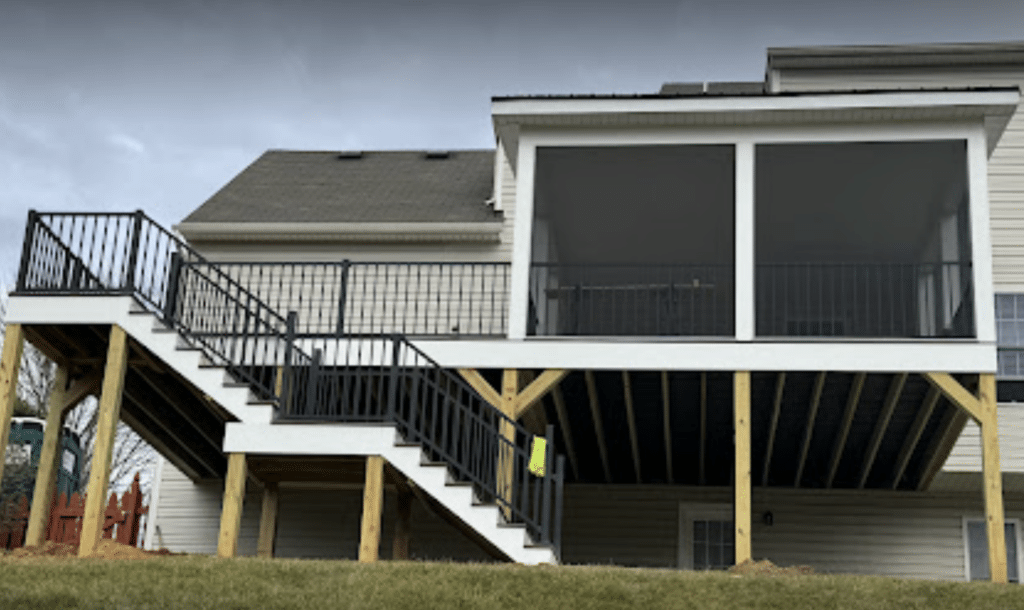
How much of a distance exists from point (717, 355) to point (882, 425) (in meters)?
2.67

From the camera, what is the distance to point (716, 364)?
15336 millimetres

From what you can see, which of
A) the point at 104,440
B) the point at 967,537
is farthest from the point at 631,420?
the point at 104,440

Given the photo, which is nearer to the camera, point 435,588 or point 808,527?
point 435,588

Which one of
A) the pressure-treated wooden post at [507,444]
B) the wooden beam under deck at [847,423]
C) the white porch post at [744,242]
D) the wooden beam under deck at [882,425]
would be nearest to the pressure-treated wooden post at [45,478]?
the pressure-treated wooden post at [507,444]

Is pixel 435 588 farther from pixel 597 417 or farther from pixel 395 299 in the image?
pixel 395 299

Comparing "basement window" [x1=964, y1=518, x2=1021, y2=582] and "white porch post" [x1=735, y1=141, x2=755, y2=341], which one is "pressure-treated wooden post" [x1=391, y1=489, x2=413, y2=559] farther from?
"basement window" [x1=964, y1=518, x2=1021, y2=582]

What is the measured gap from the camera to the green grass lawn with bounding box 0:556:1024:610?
10.6 m

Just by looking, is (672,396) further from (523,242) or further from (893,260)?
(893,260)

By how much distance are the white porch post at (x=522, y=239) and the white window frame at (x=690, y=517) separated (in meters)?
5.25

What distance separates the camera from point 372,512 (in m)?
13.9

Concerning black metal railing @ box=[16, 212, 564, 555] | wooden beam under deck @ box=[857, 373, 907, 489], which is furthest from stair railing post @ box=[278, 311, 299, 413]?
wooden beam under deck @ box=[857, 373, 907, 489]

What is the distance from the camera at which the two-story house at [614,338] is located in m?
14.8

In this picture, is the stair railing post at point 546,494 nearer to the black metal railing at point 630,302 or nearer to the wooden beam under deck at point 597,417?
the wooden beam under deck at point 597,417

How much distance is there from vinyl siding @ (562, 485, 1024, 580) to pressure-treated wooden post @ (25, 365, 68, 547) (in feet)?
25.0
